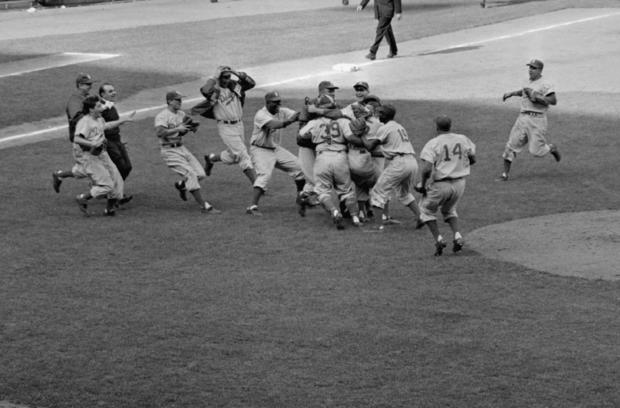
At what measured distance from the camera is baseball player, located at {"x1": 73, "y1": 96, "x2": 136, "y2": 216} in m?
18.2

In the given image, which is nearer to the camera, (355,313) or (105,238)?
(355,313)

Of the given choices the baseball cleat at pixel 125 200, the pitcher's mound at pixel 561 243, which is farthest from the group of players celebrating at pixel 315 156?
the pitcher's mound at pixel 561 243

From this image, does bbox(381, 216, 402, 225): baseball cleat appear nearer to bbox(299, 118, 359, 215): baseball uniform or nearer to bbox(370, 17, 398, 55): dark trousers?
bbox(299, 118, 359, 215): baseball uniform

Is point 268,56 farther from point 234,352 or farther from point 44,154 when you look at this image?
point 234,352

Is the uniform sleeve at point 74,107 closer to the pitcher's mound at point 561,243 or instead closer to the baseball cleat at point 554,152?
the pitcher's mound at point 561,243

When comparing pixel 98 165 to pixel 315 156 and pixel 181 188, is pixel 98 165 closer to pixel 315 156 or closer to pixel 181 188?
pixel 181 188

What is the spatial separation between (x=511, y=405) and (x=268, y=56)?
25.2 metres

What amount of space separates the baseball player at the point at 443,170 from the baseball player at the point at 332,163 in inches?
79.2

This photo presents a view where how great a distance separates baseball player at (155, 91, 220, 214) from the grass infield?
1.63 ft

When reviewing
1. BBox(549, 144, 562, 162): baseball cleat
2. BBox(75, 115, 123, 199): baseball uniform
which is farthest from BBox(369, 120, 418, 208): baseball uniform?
BBox(549, 144, 562, 162): baseball cleat

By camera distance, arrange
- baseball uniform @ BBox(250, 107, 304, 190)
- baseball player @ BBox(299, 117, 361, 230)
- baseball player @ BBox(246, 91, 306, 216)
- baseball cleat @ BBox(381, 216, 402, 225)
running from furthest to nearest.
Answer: baseball uniform @ BBox(250, 107, 304, 190)
baseball player @ BBox(246, 91, 306, 216)
baseball cleat @ BBox(381, 216, 402, 225)
baseball player @ BBox(299, 117, 361, 230)

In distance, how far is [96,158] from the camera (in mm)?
18516

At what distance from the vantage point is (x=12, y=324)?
13.5 metres

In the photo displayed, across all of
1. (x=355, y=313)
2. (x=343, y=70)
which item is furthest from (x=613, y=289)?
(x=343, y=70)
